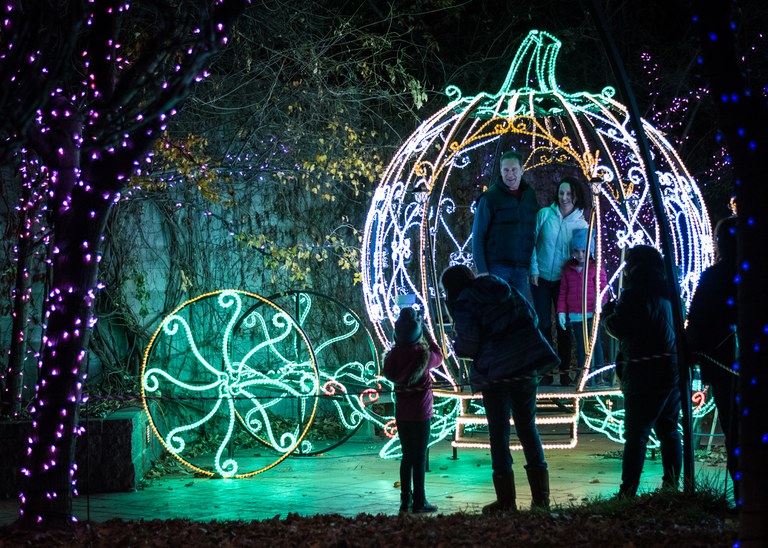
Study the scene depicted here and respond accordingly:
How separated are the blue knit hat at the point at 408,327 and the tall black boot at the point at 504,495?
4.35 feet

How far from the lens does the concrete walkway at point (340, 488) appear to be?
24.1 feet

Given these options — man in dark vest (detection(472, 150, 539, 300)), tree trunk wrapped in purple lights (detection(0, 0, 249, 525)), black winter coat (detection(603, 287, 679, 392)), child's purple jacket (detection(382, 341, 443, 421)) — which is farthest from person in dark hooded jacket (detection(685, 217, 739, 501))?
tree trunk wrapped in purple lights (detection(0, 0, 249, 525))

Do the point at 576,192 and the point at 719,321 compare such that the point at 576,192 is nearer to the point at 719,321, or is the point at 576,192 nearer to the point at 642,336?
the point at 642,336

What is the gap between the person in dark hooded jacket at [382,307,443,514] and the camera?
23.6ft

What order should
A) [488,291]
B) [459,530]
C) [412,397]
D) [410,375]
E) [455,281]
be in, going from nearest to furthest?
[459,530], [488,291], [455,281], [412,397], [410,375]

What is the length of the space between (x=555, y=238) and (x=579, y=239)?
244 millimetres

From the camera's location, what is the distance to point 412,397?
24.1 ft

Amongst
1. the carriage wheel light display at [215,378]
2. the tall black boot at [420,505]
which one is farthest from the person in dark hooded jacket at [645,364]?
the carriage wheel light display at [215,378]

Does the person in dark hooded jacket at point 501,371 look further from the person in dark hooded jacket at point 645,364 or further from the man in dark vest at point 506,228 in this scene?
the man in dark vest at point 506,228

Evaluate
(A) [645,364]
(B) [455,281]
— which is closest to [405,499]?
(B) [455,281]

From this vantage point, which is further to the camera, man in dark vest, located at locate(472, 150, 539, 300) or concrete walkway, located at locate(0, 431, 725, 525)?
man in dark vest, located at locate(472, 150, 539, 300)

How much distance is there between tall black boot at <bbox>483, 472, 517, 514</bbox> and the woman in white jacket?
3.08m

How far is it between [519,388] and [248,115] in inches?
223

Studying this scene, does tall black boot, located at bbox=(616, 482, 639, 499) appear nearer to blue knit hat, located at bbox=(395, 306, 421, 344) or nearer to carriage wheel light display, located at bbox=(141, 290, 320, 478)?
blue knit hat, located at bbox=(395, 306, 421, 344)
